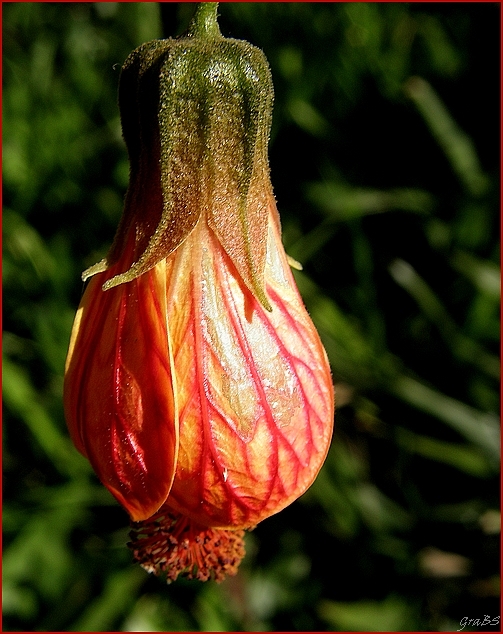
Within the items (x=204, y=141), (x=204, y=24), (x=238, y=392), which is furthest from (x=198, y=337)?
(x=204, y=24)

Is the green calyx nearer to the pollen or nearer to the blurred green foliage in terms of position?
the pollen

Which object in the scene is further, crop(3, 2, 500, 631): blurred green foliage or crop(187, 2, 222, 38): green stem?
crop(3, 2, 500, 631): blurred green foliage

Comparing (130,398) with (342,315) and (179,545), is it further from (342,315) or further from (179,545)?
(342,315)

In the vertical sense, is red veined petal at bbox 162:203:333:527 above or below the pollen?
above

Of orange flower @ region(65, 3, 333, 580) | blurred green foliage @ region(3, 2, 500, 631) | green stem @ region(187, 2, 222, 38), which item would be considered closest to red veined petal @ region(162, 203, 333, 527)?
orange flower @ region(65, 3, 333, 580)

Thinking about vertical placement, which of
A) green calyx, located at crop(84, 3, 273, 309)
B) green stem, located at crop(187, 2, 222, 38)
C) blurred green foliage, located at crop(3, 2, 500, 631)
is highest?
green stem, located at crop(187, 2, 222, 38)

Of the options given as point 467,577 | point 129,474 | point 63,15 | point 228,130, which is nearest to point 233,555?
point 129,474

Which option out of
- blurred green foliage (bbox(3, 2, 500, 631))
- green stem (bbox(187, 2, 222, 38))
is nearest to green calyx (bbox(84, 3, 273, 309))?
green stem (bbox(187, 2, 222, 38))
